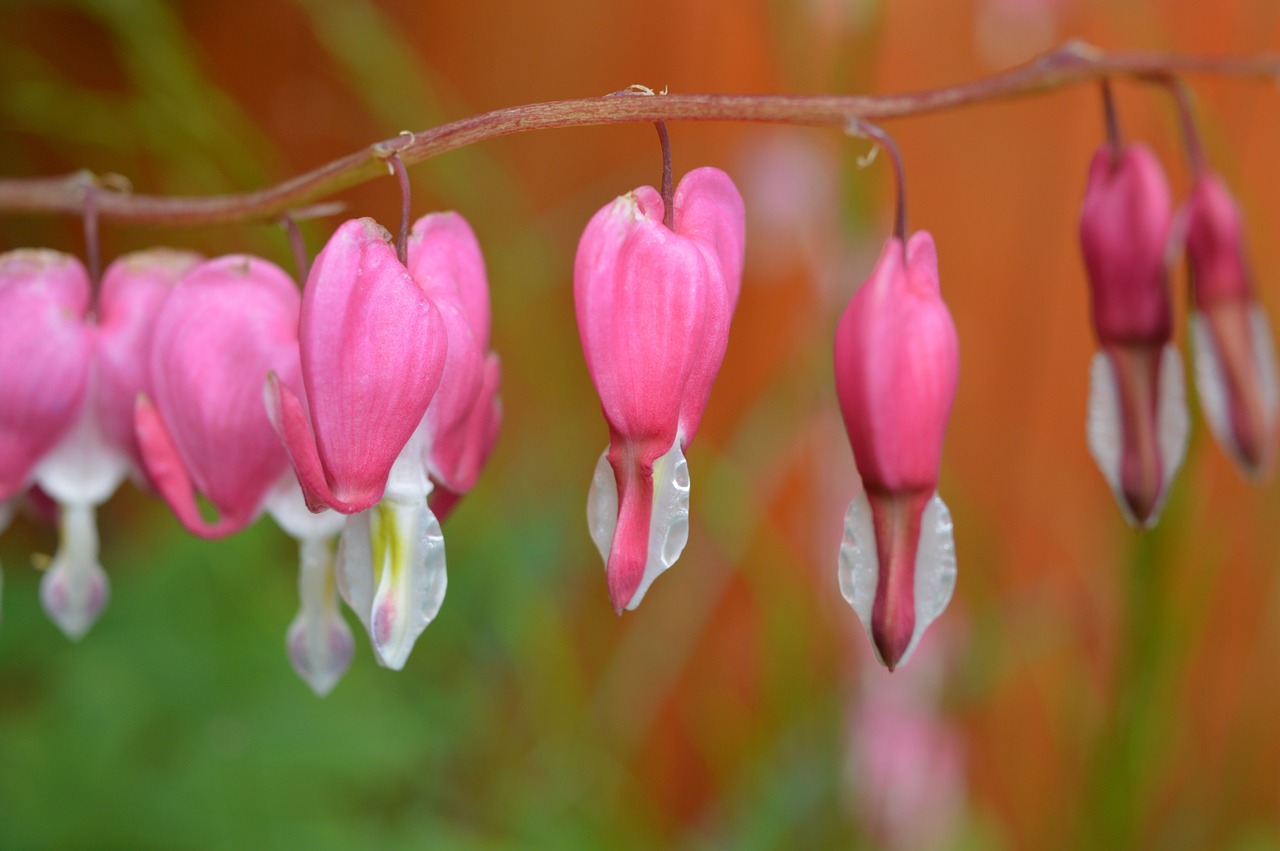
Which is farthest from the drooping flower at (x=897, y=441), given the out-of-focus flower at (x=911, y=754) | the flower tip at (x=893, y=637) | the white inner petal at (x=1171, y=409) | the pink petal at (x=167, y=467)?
the out-of-focus flower at (x=911, y=754)

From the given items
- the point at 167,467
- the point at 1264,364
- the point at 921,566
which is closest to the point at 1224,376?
the point at 1264,364

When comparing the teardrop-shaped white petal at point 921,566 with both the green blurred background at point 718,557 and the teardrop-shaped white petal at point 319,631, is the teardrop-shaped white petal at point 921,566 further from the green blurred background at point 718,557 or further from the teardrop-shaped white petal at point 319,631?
the green blurred background at point 718,557

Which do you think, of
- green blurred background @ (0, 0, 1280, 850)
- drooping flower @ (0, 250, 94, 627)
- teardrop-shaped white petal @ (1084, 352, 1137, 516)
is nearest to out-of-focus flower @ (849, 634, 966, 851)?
green blurred background @ (0, 0, 1280, 850)

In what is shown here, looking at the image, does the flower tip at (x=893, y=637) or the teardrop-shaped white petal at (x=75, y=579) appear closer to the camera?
the flower tip at (x=893, y=637)

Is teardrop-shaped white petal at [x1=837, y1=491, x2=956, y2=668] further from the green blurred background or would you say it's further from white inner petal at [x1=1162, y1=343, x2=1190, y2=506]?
the green blurred background

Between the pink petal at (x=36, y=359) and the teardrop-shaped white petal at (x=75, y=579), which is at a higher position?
the pink petal at (x=36, y=359)

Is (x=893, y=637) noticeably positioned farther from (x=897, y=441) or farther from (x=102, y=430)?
(x=102, y=430)
